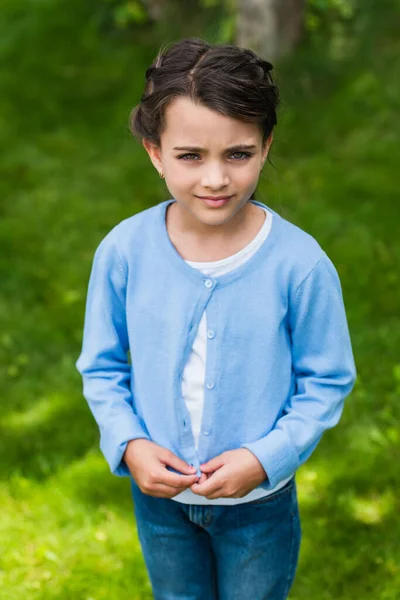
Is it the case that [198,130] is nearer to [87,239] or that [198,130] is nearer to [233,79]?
[233,79]

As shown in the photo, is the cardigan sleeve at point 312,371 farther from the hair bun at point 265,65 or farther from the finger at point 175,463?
the hair bun at point 265,65

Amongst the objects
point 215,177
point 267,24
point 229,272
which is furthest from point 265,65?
point 267,24

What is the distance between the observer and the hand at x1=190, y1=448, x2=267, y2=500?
1864 millimetres

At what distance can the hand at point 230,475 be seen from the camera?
1864 millimetres

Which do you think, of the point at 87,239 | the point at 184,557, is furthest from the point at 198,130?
the point at 87,239

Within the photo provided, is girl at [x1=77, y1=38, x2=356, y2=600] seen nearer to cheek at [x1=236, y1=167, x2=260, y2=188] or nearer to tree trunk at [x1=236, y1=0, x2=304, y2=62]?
cheek at [x1=236, y1=167, x2=260, y2=188]

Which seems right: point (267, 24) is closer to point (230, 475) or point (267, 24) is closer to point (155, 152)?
point (155, 152)

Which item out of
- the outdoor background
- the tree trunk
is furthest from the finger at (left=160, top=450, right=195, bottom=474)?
the tree trunk

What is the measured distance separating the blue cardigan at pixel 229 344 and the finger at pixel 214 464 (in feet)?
0.18

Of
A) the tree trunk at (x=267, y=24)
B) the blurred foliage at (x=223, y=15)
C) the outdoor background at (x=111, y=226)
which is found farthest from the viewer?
the blurred foliage at (x=223, y=15)

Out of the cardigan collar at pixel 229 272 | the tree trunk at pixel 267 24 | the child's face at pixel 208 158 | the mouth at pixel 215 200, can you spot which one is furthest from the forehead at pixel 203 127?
the tree trunk at pixel 267 24

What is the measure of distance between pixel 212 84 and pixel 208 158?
15cm

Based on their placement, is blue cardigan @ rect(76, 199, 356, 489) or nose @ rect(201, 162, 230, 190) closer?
nose @ rect(201, 162, 230, 190)

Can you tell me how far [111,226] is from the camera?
17.4ft
